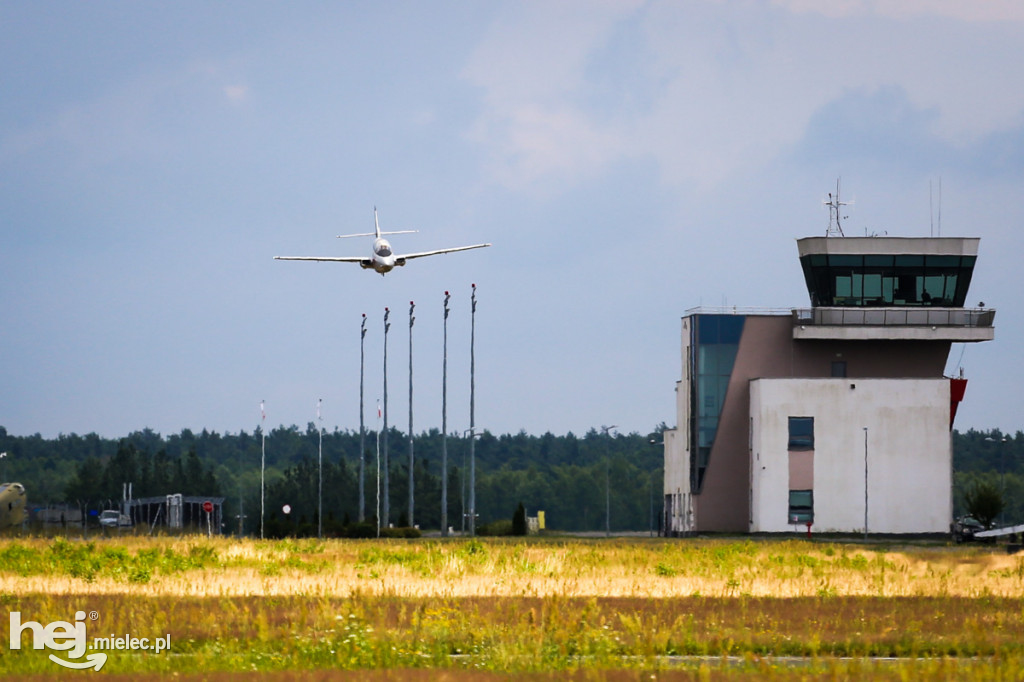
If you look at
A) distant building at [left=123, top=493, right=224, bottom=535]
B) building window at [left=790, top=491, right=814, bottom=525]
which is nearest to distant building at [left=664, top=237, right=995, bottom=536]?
building window at [left=790, top=491, right=814, bottom=525]

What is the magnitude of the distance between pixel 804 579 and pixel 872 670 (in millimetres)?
24631

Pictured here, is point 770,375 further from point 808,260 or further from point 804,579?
point 804,579

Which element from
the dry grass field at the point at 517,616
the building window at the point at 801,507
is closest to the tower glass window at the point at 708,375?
the building window at the point at 801,507

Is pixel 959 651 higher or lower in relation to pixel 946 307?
lower

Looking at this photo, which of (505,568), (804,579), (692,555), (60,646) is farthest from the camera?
(692,555)

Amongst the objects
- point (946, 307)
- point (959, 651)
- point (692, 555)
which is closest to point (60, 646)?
point (959, 651)

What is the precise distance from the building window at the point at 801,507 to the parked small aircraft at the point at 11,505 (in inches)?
2143

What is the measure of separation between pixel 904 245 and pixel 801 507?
21295mm

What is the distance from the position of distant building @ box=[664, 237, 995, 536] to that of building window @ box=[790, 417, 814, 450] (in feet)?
0.31

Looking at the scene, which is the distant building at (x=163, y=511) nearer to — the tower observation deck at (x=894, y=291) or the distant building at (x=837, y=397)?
the distant building at (x=837, y=397)

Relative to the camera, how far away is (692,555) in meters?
64.3

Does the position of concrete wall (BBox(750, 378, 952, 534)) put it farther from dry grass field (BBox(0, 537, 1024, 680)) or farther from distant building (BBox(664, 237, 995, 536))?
dry grass field (BBox(0, 537, 1024, 680))

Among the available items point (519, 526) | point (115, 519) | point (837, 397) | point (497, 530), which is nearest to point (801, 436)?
point (837, 397)

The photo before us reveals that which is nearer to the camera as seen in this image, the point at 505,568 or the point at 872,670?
the point at 872,670
